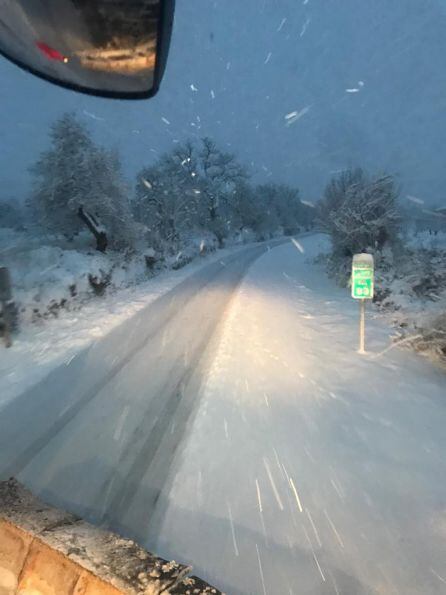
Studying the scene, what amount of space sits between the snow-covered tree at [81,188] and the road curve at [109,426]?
12778mm

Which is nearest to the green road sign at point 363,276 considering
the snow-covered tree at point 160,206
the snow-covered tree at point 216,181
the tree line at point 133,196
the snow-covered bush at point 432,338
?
the snow-covered bush at point 432,338

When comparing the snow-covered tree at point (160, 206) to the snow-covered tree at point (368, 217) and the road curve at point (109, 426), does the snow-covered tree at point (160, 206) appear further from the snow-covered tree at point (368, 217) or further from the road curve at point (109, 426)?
the road curve at point (109, 426)

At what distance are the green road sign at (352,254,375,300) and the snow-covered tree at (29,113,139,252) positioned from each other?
1551 centimetres

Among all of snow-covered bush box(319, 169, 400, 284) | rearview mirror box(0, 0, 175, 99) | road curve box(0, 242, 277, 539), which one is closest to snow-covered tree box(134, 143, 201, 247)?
snow-covered bush box(319, 169, 400, 284)

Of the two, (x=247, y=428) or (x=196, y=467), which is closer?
(x=196, y=467)

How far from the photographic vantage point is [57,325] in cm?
970

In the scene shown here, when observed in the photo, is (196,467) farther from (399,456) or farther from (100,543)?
(399,456)

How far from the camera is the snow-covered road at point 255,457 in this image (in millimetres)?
2873

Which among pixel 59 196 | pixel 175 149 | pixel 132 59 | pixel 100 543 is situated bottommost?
pixel 100 543

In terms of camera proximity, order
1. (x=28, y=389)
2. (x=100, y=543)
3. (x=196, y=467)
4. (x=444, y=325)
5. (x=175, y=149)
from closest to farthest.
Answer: (x=100, y=543) < (x=196, y=467) < (x=28, y=389) < (x=444, y=325) < (x=175, y=149)

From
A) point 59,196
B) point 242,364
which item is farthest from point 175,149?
point 242,364

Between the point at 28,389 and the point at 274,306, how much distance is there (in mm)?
9056

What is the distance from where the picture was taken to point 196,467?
13.1 feet

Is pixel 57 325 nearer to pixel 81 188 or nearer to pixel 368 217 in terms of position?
pixel 81 188
